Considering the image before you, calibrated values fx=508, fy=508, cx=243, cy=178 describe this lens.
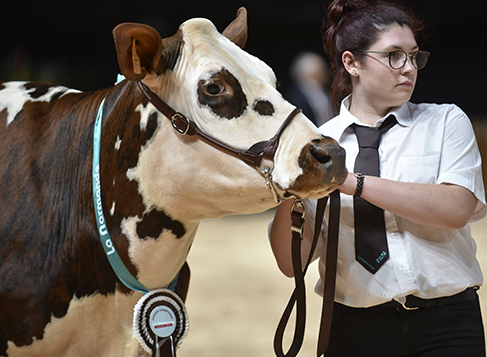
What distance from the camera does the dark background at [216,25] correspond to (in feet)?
16.2

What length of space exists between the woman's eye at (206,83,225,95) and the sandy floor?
2.30 m

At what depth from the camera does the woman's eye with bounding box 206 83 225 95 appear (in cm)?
115

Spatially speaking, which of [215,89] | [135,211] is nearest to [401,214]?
[215,89]

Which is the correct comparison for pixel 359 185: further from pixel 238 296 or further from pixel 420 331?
pixel 238 296

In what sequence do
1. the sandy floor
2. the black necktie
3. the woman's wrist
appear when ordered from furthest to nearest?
the sandy floor → the black necktie → the woman's wrist

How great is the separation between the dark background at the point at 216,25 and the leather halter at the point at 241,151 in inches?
152

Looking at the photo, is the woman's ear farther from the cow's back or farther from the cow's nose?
the cow's back

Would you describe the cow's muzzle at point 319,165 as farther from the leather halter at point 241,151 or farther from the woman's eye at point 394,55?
the woman's eye at point 394,55

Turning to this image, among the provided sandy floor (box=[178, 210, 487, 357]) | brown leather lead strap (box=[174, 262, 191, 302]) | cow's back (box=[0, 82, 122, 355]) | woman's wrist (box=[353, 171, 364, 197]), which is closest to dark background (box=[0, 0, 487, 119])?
sandy floor (box=[178, 210, 487, 357])

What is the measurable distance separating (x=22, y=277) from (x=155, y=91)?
A: 0.56m

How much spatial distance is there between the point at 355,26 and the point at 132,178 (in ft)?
2.64

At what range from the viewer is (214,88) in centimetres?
116

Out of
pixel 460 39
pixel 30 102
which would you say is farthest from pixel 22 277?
pixel 460 39

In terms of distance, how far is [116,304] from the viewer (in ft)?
4.24
